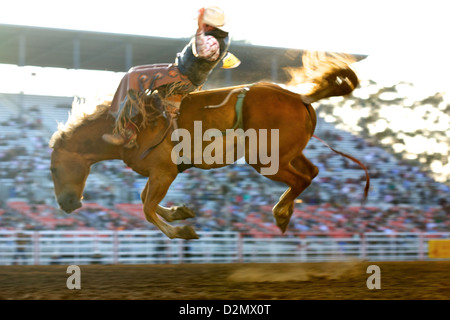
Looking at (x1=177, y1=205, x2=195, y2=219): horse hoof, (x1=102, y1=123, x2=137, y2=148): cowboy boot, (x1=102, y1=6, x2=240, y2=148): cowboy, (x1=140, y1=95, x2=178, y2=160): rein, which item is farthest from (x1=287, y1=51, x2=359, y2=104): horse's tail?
(x1=102, y1=123, x2=137, y2=148): cowboy boot

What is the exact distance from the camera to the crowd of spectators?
8266 millimetres

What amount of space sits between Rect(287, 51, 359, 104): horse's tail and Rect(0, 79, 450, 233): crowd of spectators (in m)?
4.07

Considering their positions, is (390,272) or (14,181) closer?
(390,272)

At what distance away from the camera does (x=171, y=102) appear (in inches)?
167

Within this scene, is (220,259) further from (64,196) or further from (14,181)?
(64,196)

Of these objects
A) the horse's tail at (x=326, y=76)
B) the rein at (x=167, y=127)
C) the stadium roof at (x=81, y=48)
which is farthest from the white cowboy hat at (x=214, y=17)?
the stadium roof at (x=81, y=48)

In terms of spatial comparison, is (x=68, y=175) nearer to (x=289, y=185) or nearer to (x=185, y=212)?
(x=185, y=212)

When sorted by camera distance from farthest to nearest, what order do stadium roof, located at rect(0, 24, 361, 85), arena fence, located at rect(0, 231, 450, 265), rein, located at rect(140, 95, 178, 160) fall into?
stadium roof, located at rect(0, 24, 361, 85)
arena fence, located at rect(0, 231, 450, 265)
rein, located at rect(140, 95, 178, 160)

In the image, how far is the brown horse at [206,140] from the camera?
425cm

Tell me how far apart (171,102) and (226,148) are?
22.9 inches

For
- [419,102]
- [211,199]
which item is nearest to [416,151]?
[419,102]

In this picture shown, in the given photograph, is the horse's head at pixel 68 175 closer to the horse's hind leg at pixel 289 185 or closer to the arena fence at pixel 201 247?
the horse's hind leg at pixel 289 185

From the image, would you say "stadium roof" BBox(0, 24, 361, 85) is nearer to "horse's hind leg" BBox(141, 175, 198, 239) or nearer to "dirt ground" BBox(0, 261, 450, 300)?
"dirt ground" BBox(0, 261, 450, 300)
